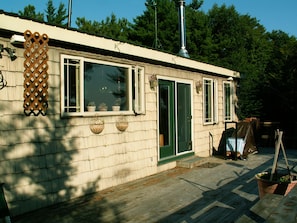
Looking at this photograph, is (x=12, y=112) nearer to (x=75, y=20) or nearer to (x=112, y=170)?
(x=112, y=170)

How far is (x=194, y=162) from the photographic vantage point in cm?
755

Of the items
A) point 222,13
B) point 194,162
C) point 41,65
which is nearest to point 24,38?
point 41,65

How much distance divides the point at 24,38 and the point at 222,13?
29.1 metres

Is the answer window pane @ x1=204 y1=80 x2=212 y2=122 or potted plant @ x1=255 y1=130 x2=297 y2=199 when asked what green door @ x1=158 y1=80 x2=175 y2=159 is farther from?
potted plant @ x1=255 y1=130 x2=297 y2=199

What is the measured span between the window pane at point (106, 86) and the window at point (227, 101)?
5.11 metres

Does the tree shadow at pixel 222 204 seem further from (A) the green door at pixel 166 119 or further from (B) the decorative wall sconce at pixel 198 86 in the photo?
(B) the decorative wall sconce at pixel 198 86

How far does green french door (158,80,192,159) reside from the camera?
7.25 meters

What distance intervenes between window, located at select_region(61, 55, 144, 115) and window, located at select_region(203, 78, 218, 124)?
321 cm

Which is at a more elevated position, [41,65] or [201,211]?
[41,65]

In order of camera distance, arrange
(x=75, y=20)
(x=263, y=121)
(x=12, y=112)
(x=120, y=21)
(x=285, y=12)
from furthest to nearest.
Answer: (x=120, y=21) < (x=75, y=20) < (x=285, y=12) < (x=263, y=121) < (x=12, y=112)

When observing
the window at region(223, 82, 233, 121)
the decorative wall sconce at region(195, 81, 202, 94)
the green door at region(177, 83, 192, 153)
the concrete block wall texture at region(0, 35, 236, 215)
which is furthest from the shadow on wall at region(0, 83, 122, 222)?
the window at region(223, 82, 233, 121)

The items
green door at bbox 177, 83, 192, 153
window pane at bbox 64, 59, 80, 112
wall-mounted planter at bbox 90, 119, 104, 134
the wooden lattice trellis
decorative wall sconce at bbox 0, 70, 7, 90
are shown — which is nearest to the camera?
decorative wall sconce at bbox 0, 70, 7, 90

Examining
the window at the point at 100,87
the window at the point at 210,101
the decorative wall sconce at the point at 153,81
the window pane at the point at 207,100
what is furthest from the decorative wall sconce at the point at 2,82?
the window pane at the point at 207,100

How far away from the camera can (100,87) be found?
5.61 metres
